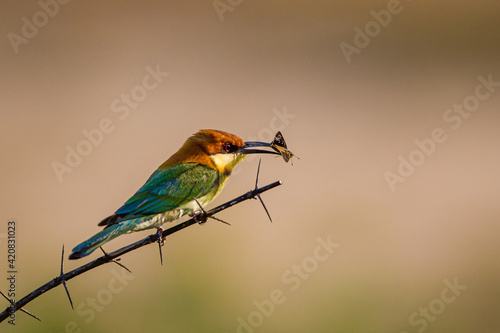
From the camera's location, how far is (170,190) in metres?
2.98

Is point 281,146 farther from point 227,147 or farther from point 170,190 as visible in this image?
point 227,147

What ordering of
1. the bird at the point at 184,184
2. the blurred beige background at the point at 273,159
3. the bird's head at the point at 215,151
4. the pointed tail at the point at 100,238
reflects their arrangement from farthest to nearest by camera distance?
the blurred beige background at the point at 273,159 → the bird's head at the point at 215,151 → the bird at the point at 184,184 → the pointed tail at the point at 100,238

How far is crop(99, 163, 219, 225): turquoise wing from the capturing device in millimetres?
2658

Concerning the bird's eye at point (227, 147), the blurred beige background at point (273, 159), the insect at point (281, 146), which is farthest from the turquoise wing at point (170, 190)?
the blurred beige background at point (273, 159)

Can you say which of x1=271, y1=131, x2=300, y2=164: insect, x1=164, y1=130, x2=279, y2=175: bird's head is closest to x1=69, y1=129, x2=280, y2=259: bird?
x1=164, y1=130, x2=279, y2=175: bird's head

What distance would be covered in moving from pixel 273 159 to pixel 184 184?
15.5 ft

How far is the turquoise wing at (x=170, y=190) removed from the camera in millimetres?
2658

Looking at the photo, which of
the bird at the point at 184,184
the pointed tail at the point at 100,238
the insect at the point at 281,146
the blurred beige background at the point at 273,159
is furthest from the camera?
the blurred beige background at the point at 273,159

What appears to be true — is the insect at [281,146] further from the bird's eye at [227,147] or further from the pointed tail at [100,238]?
the bird's eye at [227,147]

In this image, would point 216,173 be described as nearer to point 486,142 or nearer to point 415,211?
point 415,211

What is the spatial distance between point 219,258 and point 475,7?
8.48 metres

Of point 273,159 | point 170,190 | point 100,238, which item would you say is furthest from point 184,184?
point 273,159

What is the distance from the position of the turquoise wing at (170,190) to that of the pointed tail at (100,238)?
0.10 ft

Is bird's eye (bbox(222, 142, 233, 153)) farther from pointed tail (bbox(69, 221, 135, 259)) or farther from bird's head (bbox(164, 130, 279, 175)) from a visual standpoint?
pointed tail (bbox(69, 221, 135, 259))
